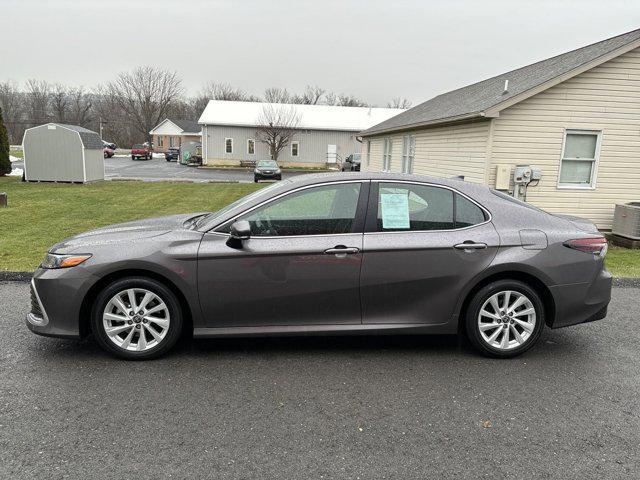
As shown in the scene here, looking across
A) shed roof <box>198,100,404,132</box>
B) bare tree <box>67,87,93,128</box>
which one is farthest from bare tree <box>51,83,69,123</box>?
shed roof <box>198,100,404,132</box>

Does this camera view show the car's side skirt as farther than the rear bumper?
No

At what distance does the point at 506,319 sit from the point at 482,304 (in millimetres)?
255

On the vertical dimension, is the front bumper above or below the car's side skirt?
above

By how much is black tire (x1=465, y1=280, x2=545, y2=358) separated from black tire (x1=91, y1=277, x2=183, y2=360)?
2.44 metres

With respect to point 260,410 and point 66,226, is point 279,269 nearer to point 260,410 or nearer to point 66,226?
point 260,410

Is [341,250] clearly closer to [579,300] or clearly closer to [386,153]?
[579,300]

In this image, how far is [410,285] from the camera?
408cm

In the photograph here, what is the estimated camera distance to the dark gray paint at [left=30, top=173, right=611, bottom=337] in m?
3.93

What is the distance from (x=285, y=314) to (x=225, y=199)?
43.8 feet

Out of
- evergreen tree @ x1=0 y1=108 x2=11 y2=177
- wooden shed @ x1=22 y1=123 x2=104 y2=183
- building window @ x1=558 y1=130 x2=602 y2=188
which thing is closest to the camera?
building window @ x1=558 y1=130 x2=602 y2=188

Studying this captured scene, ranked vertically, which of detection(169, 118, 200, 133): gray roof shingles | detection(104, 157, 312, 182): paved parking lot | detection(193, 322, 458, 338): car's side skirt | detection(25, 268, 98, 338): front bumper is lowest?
detection(104, 157, 312, 182): paved parking lot

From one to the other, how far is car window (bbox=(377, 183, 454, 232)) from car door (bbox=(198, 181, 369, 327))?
24 cm

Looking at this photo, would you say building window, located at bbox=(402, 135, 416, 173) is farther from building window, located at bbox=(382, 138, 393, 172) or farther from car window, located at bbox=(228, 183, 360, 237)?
car window, located at bbox=(228, 183, 360, 237)

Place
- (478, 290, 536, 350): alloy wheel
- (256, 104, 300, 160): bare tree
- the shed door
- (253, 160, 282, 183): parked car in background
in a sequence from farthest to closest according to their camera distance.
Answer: the shed door
(256, 104, 300, 160): bare tree
(253, 160, 282, 183): parked car in background
(478, 290, 536, 350): alloy wheel
